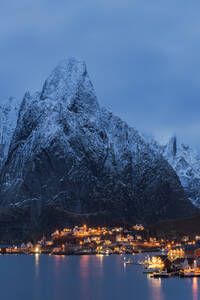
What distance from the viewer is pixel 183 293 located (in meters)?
97.9

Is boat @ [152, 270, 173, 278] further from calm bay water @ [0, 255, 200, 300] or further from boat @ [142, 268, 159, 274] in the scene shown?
boat @ [142, 268, 159, 274]

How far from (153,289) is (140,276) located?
886 inches

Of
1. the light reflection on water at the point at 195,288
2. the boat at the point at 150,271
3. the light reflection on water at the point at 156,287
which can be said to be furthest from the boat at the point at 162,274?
the light reflection on water at the point at 195,288

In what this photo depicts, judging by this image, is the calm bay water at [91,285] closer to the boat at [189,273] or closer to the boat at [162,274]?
the boat at [162,274]

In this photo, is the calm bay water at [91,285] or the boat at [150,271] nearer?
the calm bay water at [91,285]

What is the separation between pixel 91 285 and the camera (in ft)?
→ 371

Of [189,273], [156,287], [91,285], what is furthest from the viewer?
[189,273]

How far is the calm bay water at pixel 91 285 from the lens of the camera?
98.4 metres

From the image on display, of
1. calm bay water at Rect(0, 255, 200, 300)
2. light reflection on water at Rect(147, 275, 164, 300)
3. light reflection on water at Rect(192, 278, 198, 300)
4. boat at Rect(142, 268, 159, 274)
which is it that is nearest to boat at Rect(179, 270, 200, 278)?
calm bay water at Rect(0, 255, 200, 300)

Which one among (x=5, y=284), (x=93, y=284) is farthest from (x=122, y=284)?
(x=5, y=284)

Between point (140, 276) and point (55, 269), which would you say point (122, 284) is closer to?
point (140, 276)

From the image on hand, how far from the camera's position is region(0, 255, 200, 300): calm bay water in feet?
323

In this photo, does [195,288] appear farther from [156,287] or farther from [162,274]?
[162,274]

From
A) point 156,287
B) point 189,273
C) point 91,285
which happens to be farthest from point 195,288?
point 91,285
